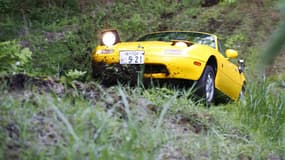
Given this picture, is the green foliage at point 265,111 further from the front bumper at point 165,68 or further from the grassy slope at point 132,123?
the front bumper at point 165,68

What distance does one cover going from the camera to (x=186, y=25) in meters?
13.5

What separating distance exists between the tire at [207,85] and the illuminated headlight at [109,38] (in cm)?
127

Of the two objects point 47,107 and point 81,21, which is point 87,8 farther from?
point 47,107

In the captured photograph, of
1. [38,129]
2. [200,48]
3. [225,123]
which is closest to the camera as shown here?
[38,129]

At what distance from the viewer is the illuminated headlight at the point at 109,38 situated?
21.9 feet

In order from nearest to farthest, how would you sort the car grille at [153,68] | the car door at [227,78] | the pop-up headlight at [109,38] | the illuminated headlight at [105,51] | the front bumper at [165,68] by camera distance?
the front bumper at [165,68], the car grille at [153,68], the illuminated headlight at [105,51], the pop-up headlight at [109,38], the car door at [227,78]

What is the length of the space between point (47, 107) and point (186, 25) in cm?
1048

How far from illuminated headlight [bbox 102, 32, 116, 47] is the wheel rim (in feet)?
4.33

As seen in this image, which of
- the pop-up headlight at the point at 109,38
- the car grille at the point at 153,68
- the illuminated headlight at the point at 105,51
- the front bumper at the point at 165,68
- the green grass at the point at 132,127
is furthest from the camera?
the pop-up headlight at the point at 109,38

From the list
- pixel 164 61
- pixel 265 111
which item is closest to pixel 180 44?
pixel 164 61

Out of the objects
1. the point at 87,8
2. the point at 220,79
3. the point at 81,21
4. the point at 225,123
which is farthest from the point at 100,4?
the point at 225,123

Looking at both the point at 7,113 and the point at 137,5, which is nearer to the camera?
the point at 7,113

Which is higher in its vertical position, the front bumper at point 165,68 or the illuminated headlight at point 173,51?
the illuminated headlight at point 173,51

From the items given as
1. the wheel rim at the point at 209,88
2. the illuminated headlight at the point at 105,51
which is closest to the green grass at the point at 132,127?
the wheel rim at the point at 209,88
